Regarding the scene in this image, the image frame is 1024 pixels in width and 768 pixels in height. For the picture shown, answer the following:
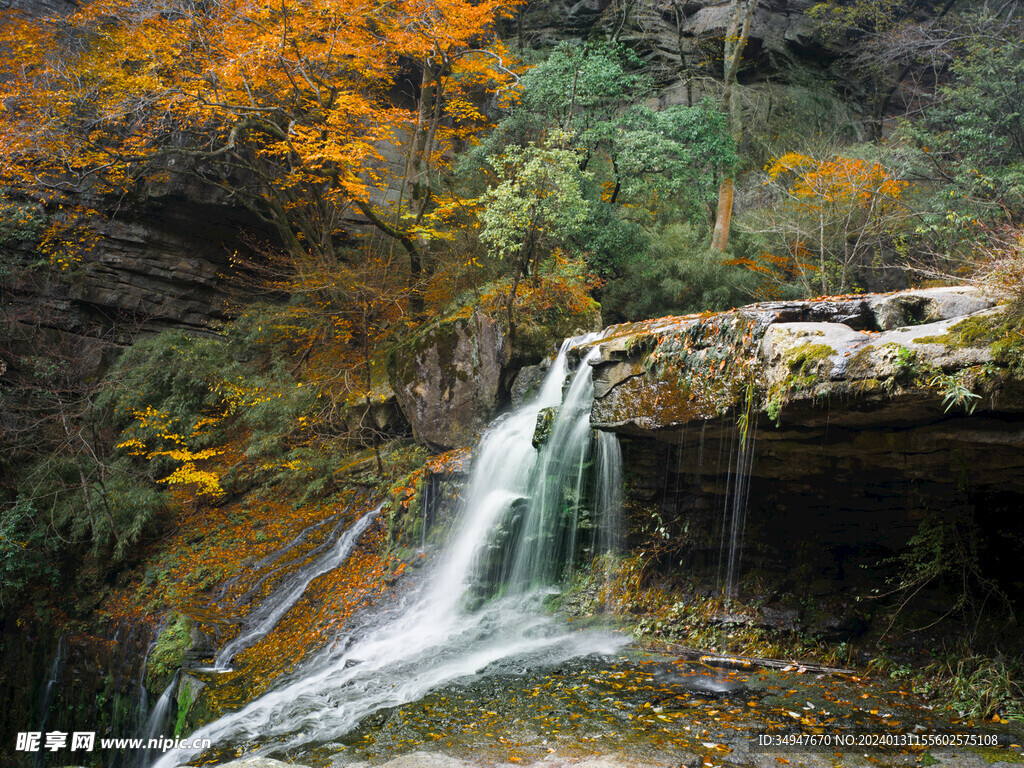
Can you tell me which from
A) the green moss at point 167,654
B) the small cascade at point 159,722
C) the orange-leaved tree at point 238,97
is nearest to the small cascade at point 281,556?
the green moss at point 167,654

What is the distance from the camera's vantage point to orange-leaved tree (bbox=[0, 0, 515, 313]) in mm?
12938

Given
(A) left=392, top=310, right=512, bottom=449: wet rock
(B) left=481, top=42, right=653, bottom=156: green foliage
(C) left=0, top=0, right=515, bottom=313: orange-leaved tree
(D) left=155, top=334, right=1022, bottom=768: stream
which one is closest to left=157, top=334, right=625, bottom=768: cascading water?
(D) left=155, top=334, right=1022, bottom=768: stream

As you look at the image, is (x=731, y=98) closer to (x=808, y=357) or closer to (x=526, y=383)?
(x=526, y=383)

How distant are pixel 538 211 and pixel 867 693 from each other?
30.0 ft

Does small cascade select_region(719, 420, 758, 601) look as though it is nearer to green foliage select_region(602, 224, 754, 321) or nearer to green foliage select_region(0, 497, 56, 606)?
green foliage select_region(602, 224, 754, 321)

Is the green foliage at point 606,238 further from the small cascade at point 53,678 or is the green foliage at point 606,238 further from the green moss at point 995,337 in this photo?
the small cascade at point 53,678

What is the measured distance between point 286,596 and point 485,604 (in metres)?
3.58

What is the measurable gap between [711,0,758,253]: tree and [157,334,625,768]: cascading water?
9.43 metres

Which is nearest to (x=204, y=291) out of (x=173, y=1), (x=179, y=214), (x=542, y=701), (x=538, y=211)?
(x=179, y=214)

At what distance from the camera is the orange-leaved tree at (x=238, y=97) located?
12938 millimetres

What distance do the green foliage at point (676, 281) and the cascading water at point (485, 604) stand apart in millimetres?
6083

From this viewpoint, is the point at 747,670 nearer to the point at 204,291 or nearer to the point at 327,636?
the point at 327,636

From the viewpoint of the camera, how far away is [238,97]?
14.2 metres

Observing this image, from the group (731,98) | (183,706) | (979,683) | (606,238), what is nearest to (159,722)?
(183,706)
